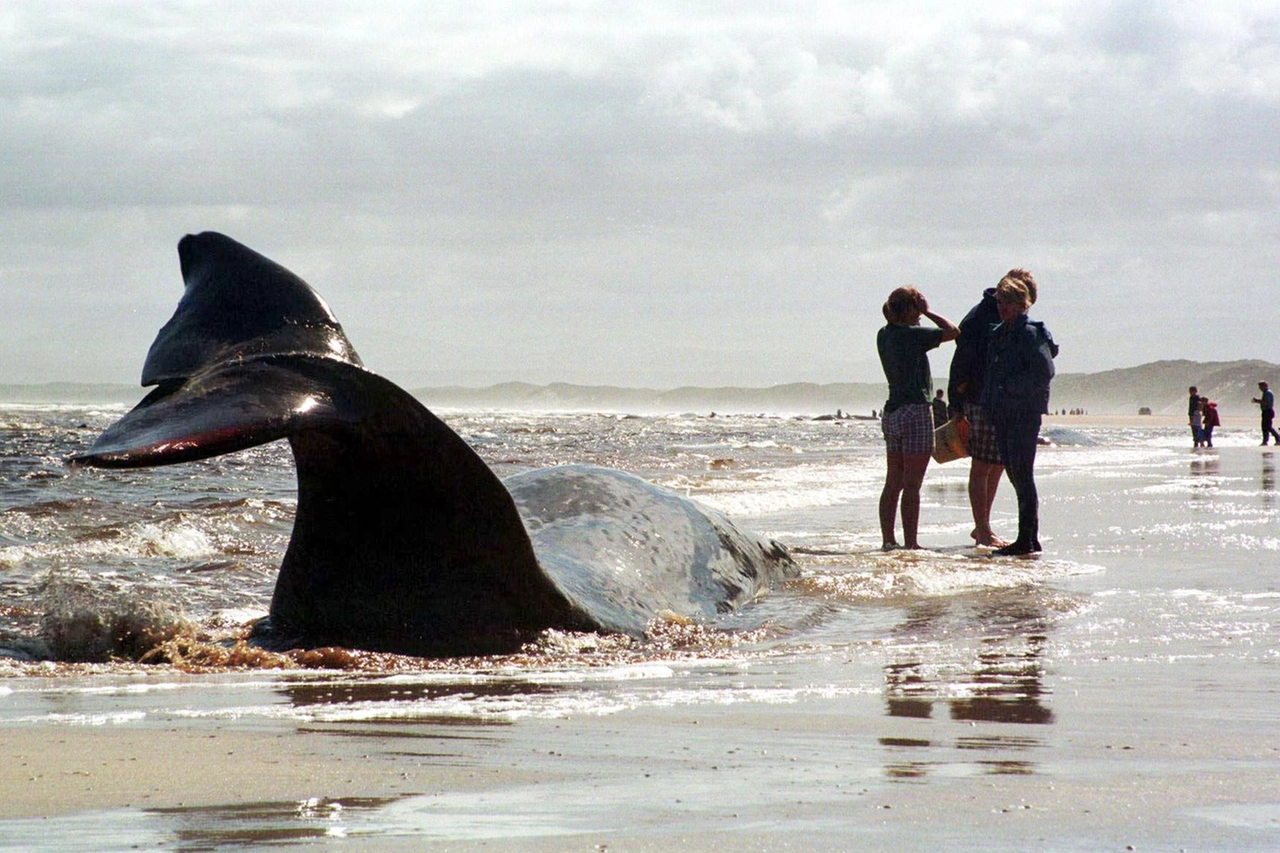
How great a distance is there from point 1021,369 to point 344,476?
216 inches

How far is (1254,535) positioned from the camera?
8.87 m

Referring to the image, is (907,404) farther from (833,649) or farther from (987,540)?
(833,649)

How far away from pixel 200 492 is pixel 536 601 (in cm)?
961

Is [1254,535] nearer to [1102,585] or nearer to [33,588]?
[1102,585]

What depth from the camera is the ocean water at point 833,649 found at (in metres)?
3.30

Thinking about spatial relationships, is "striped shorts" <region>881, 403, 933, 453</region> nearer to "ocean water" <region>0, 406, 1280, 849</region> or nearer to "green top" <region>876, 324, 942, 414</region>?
"green top" <region>876, 324, 942, 414</region>

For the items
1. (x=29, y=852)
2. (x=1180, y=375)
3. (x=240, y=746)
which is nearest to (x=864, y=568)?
(x=240, y=746)

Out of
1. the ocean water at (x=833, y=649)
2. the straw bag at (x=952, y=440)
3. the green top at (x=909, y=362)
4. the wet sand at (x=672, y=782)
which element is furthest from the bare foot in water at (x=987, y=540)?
the wet sand at (x=672, y=782)

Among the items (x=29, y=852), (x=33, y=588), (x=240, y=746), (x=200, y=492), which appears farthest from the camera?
(x=200, y=492)

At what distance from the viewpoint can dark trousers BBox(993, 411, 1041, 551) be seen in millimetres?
8273

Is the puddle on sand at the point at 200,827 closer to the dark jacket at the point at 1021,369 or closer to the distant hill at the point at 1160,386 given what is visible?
the dark jacket at the point at 1021,369

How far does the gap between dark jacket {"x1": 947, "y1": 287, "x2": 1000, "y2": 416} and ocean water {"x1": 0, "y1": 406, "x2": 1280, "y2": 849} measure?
1054mm

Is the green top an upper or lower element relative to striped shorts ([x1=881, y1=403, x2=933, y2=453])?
upper

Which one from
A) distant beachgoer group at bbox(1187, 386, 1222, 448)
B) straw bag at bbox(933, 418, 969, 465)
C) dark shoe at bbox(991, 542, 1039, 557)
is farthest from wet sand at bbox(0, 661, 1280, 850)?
distant beachgoer group at bbox(1187, 386, 1222, 448)
